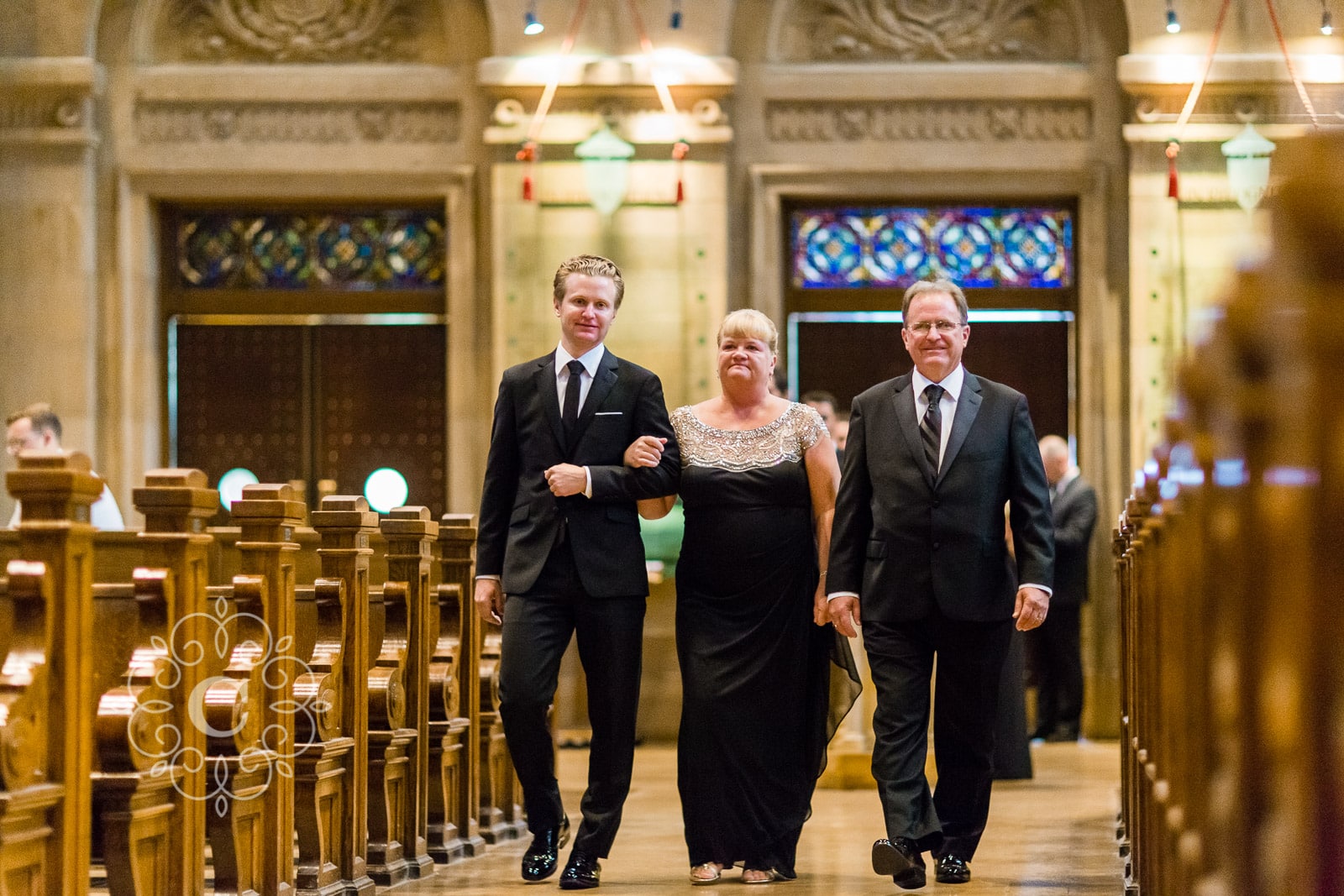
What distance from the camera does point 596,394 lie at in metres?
4.67

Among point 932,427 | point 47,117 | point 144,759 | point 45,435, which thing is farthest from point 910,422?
point 47,117

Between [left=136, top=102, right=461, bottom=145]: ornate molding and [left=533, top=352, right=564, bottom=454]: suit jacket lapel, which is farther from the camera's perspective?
[left=136, top=102, right=461, bottom=145]: ornate molding

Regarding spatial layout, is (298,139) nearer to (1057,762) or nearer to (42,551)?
(1057,762)

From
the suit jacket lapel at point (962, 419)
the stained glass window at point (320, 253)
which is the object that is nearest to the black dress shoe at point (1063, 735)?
the stained glass window at point (320, 253)

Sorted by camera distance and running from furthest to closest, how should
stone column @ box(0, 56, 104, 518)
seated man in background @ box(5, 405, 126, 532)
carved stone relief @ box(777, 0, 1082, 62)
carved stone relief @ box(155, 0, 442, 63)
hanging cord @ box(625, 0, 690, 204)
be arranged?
carved stone relief @ box(155, 0, 442, 63)
carved stone relief @ box(777, 0, 1082, 62)
stone column @ box(0, 56, 104, 518)
hanging cord @ box(625, 0, 690, 204)
seated man in background @ box(5, 405, 126, 532)

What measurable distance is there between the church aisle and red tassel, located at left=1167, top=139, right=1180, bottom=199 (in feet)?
10.5

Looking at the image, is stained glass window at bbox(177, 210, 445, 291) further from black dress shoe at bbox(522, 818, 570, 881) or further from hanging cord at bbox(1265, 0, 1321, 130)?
black dress shoe at bbox(522, 818, 570, 881)

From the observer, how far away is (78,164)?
Answer: 10.1 meters

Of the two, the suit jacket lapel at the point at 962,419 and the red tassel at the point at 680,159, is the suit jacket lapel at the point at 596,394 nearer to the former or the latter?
the suit jacket lapel at the point at 962,419

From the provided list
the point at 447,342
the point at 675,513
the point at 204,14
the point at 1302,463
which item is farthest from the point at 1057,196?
the point at 1302,463

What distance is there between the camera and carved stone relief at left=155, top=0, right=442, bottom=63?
411 inches

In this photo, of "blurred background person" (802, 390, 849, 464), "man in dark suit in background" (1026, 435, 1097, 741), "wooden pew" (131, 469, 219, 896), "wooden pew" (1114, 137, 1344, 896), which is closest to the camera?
"wooden pew" (1114, 137, 1344, 896)

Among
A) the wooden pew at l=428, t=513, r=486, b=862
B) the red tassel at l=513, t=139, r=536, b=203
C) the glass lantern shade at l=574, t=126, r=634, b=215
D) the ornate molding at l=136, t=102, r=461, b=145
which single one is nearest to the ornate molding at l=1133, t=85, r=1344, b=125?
the glass lantern shade at l=574, t=126, r=634, b=215

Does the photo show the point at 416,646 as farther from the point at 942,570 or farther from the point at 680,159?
the point at 680,159
